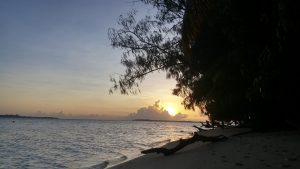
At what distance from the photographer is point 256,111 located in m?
20.2

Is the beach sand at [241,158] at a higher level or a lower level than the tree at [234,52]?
lower

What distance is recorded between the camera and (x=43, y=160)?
27547 millimetres

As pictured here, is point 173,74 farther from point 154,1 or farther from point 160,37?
point 154,1

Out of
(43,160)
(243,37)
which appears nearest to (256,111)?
(243,37)

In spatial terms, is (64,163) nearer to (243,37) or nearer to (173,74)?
(173,74)

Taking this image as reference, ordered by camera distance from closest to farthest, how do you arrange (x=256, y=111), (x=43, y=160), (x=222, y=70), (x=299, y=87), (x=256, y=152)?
(x=299, y=87) → (x=256, y=152) → (x=222, y=70) → (x=256, y=111) → (x=43, y=160)

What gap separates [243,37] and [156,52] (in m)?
16.5

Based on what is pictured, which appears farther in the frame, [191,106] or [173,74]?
[191,106]

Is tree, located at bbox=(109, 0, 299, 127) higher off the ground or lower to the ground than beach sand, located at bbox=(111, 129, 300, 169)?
higher

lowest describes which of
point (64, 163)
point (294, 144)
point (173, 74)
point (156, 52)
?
point (64, 163)

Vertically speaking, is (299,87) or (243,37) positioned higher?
(243,37)

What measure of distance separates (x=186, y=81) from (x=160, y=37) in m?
3.61

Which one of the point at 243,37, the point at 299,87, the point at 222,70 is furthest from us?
the point at 222,70

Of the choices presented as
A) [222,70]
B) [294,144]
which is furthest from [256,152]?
[222,70]
